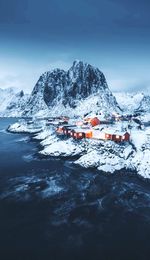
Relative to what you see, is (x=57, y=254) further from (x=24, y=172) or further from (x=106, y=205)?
(x=24, y=172)

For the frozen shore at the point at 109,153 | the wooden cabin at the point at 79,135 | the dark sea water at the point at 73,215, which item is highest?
the wooden cabin at the point at 79,135

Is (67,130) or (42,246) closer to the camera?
(42,246)

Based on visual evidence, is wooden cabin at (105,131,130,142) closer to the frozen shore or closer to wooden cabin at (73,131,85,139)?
the frozen shore

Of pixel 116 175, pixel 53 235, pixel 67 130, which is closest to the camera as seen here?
pixel 53 235

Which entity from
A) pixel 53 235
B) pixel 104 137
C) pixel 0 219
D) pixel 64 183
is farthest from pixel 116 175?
pixel 0 219

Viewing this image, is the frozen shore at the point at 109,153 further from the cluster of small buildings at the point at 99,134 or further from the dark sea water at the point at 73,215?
the dark sea water at the point at 73,215

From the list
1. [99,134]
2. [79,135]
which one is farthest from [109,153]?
[79,135]

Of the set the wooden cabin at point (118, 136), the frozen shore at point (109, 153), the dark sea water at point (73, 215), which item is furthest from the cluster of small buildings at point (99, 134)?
the dark sea water at point (73, 215)

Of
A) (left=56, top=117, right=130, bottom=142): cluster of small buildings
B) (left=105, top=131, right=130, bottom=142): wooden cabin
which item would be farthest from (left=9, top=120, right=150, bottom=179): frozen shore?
(left=56, top=117, right=130, bottom=142): cluster of small buildings

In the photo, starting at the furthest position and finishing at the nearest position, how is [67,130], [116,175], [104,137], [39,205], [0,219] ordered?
[67,130] → [104,137] → [116,175] → [39,205] → [0,219]
